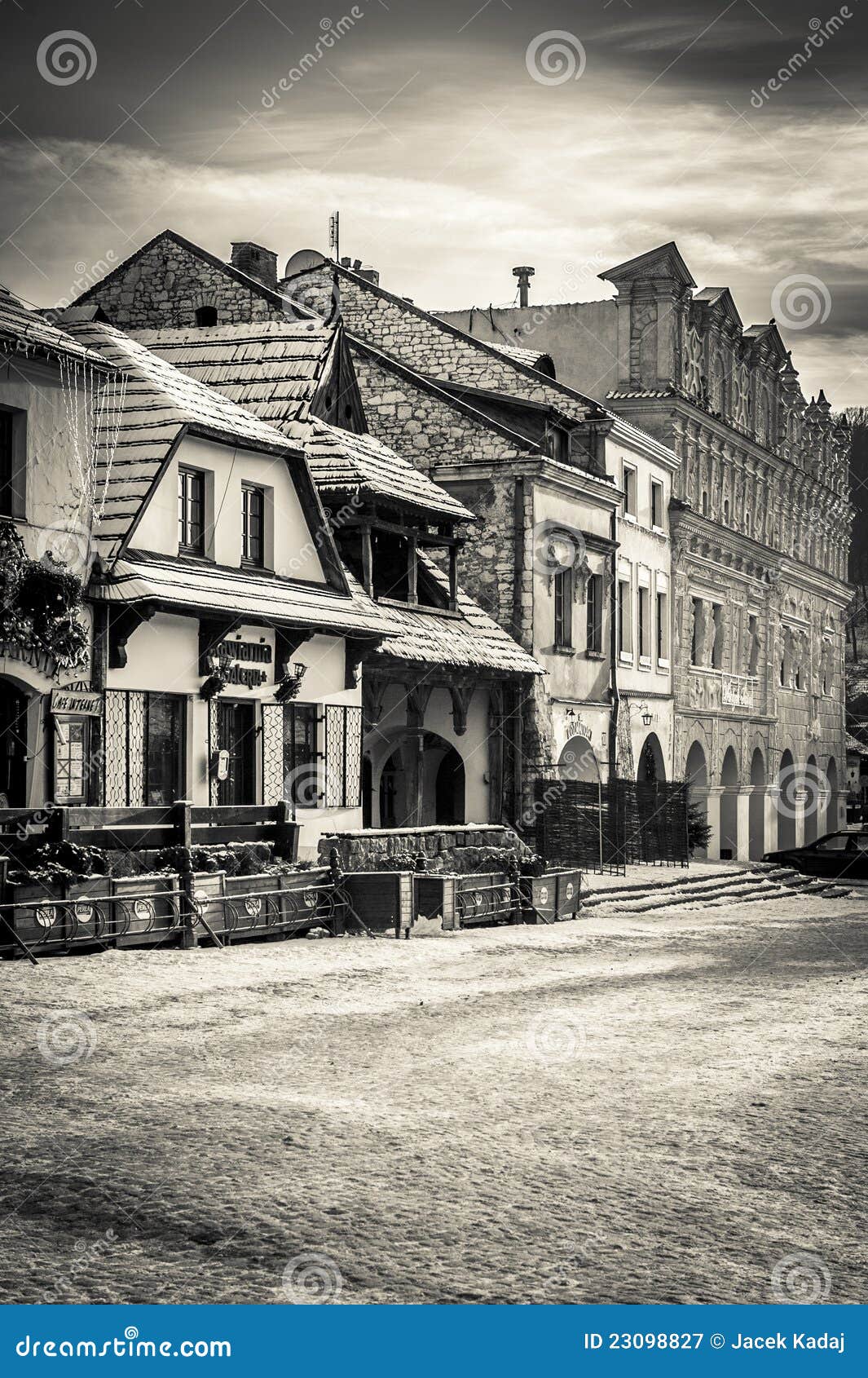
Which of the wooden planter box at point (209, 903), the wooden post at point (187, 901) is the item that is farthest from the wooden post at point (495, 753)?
the wooden post at point (187, 901)

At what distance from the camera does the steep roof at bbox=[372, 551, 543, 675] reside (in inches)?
1062

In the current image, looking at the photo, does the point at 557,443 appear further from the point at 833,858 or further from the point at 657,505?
the point at 833,858

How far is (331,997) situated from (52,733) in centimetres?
626

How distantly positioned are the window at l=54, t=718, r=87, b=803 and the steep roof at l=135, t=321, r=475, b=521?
8060 mm

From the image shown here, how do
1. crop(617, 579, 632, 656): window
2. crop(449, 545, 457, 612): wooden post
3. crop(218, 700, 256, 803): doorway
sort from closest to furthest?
crop(218, 700, 256, 803): doorway < crop(449, 545, 457, 612): wooden post < crop(617, 579, 632, 656): window

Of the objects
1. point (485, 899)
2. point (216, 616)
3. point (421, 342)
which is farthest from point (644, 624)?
point (216, 616)

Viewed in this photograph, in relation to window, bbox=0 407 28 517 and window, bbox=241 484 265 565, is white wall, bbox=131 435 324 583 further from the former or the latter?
window, bbox=0 407 28 517

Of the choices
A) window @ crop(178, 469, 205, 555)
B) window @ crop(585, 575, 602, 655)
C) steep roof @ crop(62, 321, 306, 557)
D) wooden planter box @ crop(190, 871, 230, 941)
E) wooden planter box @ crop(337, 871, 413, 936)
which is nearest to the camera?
wooden planter box @ crop(190, 871, 230, 941)

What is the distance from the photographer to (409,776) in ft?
101

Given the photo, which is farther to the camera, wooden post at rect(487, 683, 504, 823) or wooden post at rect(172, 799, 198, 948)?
→ wooden post at rect(487, 683, 504, 823)

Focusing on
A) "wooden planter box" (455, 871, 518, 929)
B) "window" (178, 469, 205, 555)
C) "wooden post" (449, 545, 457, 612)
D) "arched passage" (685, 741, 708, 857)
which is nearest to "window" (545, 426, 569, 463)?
"wooden post" (449, 545, 457, 612)

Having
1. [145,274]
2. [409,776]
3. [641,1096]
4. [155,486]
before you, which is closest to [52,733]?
[155,486]

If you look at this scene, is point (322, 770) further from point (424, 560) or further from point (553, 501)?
point (553, 501)

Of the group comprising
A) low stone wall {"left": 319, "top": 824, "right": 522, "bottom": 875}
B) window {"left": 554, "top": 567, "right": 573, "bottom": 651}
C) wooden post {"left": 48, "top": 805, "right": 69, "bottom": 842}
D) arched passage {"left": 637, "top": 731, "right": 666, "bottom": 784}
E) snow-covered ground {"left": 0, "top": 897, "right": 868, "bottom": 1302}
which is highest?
window {"left": 554, "top": 567, "right": 573, "bottom": 651}
